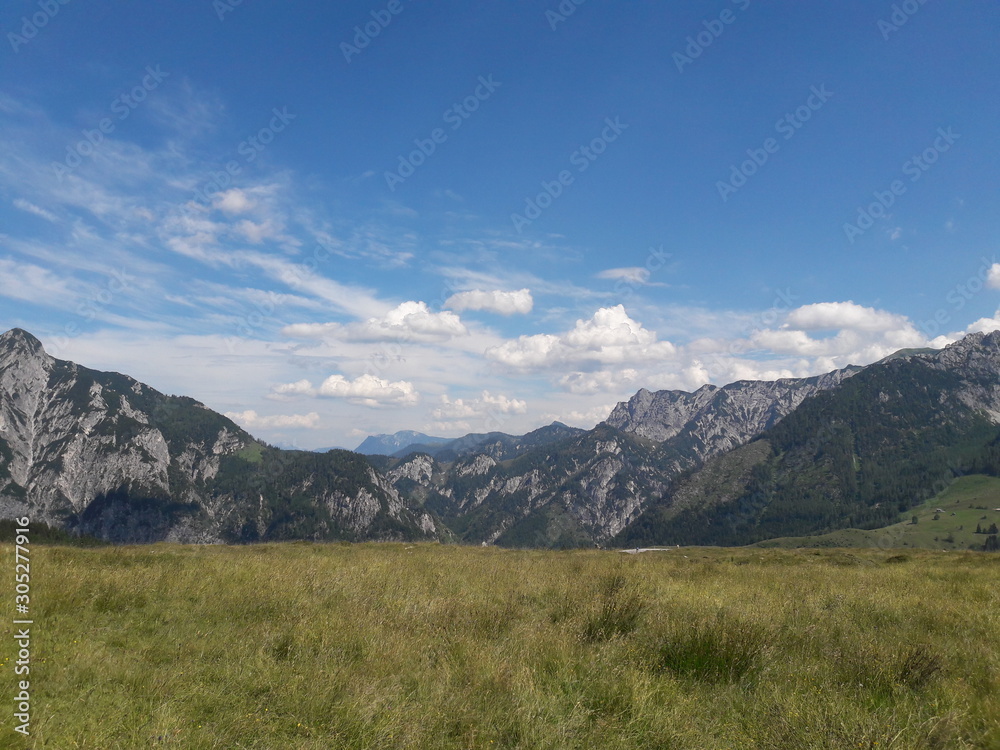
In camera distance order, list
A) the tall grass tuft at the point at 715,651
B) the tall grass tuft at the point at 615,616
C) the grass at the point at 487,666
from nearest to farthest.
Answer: the grass at the point at 487,666
the tall grass tuft at the point at 715,651
the tall grass tuft at the point at 615,616

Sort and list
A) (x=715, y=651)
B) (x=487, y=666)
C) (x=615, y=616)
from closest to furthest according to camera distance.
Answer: (x=487, y=666) < (x=715, y=651) < (x=615, y=616)

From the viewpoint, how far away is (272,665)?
21.6 feet

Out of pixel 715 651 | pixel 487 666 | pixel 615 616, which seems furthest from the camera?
pixel 615 616

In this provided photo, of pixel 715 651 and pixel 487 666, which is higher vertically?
pixel 487 666

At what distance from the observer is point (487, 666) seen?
663 cm

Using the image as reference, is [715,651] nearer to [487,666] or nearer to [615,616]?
[615,616]

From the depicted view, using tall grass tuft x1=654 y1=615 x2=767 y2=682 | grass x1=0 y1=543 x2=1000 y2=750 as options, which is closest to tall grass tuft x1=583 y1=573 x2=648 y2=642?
grass x1=0 y1=543 x2=1000 y2=750

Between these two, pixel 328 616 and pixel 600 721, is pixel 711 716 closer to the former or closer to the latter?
pixel 600 721

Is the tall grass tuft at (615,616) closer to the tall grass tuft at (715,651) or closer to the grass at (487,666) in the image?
the grass at (487,666)

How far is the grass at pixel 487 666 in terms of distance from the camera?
17.2 feet

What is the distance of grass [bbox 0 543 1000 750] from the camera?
5.23 m

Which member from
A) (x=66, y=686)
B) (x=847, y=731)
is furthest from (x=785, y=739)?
(x=66, y=686)

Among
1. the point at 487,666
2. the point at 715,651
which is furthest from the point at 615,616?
the point at 487,666

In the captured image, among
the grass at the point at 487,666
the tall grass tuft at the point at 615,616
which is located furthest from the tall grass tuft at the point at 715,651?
the tall grass tuft at the point at 615,616
